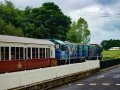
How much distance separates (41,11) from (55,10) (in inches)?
242

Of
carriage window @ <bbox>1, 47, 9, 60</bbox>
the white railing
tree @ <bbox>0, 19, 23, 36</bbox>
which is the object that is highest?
tree @ <bbox>0, 19, 23, 36</bbox>

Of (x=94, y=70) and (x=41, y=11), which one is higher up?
(x=41, y=11)

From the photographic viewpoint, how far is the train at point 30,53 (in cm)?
3316

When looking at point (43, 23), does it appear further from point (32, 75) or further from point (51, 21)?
point (32, 75)

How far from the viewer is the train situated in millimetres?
33156

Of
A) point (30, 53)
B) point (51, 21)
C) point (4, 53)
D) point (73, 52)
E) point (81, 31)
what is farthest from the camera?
point (81, 31)

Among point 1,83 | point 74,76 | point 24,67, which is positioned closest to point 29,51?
point 24,67

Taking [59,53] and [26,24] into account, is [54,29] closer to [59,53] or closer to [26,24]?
[26,24]

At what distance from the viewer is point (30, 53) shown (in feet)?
127

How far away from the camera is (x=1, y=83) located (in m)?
21.6

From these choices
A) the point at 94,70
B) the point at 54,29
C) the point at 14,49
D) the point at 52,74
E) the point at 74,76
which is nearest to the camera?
the point at 52,74

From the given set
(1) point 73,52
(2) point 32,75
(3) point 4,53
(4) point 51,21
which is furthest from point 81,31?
(2) point 32,75

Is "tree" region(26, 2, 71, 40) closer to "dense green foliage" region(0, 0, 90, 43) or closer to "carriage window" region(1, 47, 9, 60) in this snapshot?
"dense green foliage" region(0, 0, 90, 43)

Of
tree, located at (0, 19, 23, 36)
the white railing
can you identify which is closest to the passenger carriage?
the white railing
